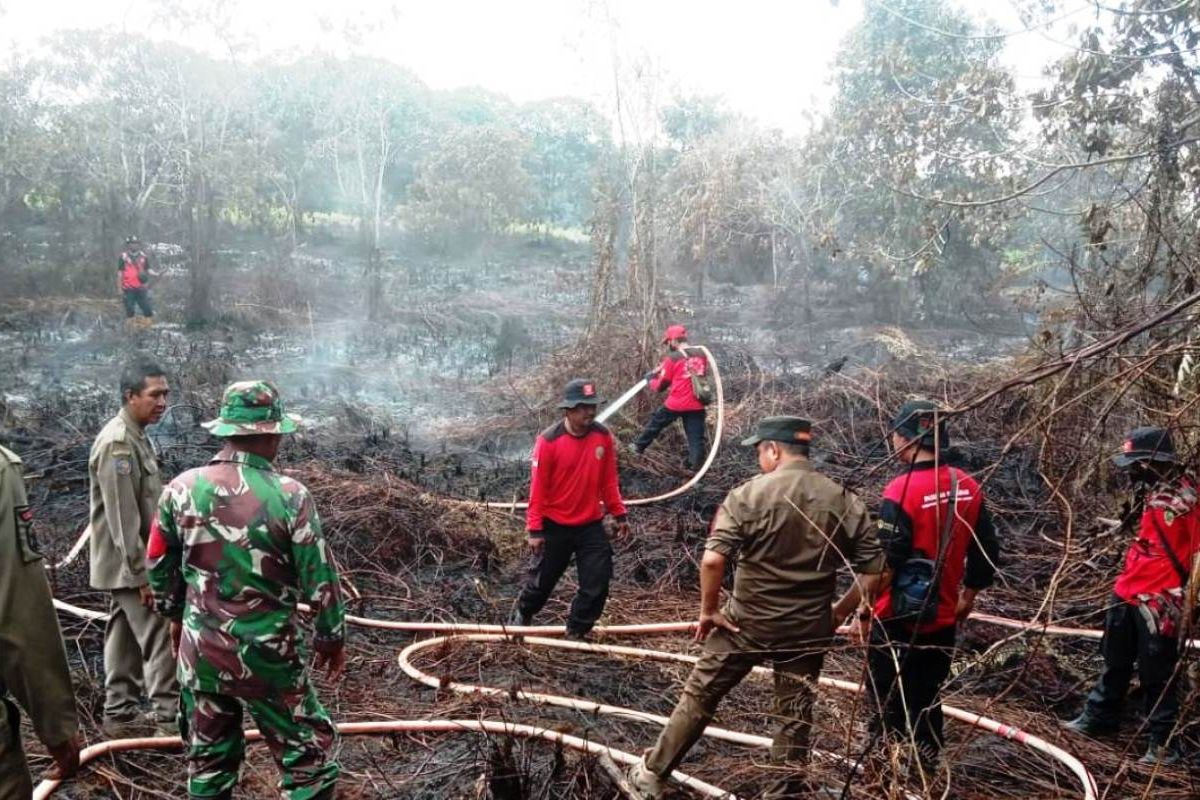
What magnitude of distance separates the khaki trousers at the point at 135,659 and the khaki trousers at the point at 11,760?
1.36 meters

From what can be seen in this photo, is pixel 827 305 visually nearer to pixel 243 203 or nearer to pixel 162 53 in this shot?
pixel 243 203

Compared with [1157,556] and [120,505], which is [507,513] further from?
[1157,556]

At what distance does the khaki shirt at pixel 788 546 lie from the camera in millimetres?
3316

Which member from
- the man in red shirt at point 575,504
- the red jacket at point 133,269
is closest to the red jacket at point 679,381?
the man in red shirt at point 575,504

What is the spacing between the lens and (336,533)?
6.75 m

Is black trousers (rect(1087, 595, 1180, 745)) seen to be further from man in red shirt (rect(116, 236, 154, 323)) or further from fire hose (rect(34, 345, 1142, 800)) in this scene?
man in red shirt (rect(116, 236, 154, 323))

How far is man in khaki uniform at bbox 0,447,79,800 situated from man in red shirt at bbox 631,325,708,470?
6.53 metres

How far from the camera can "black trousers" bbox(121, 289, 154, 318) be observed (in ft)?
47.7

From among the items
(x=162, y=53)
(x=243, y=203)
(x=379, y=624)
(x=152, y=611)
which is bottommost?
(x=379, y=624)

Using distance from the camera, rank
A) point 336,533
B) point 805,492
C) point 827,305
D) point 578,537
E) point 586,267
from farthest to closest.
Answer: point 586,267 → point 827,305 → point 336,533 → point 578,537 → point 805,492

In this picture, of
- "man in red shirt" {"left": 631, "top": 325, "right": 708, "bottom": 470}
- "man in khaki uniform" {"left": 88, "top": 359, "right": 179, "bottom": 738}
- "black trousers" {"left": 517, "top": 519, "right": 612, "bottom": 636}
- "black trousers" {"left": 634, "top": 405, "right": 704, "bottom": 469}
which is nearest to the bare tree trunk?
"black trousers" {"left": 634, "top": 405, "right": 704, "bottom": 469}

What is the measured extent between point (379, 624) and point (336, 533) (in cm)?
160

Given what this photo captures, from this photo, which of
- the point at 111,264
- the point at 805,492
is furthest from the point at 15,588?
the point at 111,264

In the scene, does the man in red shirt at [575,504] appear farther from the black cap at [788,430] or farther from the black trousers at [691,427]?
the black trousers at [691,427]
